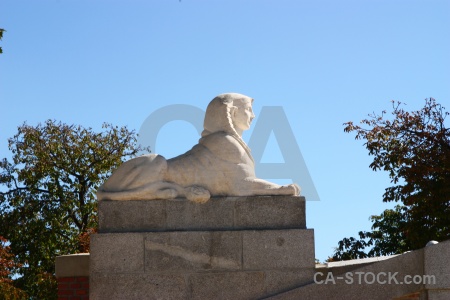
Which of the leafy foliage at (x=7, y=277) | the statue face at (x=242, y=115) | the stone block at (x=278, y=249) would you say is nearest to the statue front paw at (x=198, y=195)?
the stone block at (x=278, y=249)

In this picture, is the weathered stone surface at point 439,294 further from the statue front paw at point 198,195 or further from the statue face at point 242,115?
the statue face at point 242,115

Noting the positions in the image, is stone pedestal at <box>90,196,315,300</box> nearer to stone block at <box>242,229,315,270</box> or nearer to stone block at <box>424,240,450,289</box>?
stone block at <box>242,229,315,270</box>

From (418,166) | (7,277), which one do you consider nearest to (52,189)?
(7,277)

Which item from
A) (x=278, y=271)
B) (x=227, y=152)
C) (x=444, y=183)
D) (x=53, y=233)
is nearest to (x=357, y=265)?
(x=278, y=271)

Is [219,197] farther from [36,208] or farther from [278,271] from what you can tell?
[36,208]

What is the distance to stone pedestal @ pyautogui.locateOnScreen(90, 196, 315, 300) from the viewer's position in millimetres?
11781

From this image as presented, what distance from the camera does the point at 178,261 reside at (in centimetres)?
1186

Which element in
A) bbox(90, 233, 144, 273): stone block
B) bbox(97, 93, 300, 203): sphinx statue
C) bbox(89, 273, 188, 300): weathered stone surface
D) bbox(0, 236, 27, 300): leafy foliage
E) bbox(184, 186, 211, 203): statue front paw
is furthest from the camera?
bbox(0, 236, 27, 300): leafy foliage

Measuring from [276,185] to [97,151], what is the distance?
14.8 m

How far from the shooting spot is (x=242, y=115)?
42.0ft

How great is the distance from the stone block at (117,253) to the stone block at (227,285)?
2.50 ft

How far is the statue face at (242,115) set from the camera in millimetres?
12797

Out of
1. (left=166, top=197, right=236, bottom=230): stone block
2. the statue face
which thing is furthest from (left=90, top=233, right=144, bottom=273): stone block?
the statue face

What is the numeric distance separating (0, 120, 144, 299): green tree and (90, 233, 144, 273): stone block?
13079 millimetres
